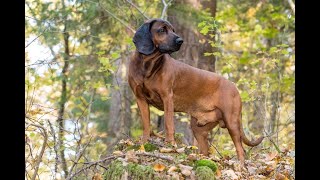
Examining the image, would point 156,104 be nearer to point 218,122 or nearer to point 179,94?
point 179,94

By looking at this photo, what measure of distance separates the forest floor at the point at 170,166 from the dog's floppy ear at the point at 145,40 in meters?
1.02

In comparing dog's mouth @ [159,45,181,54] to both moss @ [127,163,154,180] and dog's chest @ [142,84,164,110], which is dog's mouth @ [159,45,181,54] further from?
moss @ [127,163,154,180]

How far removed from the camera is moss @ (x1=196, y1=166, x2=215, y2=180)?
5230 millimetres

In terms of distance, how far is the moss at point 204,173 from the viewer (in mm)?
5230

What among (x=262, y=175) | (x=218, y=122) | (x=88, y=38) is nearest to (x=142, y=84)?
(x=218, y=122)

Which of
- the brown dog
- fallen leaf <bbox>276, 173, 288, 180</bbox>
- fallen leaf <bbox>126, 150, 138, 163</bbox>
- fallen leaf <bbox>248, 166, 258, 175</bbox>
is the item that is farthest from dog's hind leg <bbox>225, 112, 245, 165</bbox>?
fallen leaf <bbox>126, 150, 138, 163</bbox>

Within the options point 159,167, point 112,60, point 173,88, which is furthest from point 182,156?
point 112,60

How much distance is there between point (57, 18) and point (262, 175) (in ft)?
22.1

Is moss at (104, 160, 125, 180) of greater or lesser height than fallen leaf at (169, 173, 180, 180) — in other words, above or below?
above

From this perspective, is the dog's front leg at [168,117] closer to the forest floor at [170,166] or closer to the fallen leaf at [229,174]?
the forest floor at [170,166]

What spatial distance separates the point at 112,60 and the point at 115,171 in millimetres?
6190

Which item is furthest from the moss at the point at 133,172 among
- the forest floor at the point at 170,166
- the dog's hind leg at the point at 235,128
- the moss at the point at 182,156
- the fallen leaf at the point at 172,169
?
the dog's hind leg at the point at 235,128
